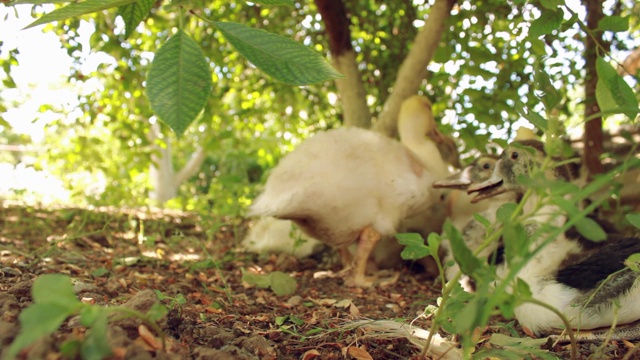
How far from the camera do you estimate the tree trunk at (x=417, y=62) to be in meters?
3.05

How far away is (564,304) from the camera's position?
6.55 ft

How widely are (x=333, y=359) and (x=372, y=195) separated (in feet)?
4.36

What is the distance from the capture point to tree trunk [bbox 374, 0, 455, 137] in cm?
305

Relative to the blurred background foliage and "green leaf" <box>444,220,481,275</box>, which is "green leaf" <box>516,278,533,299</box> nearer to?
"green leaf" <box>444,220,481,275</box>

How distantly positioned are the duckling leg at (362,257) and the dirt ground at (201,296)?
88 mm

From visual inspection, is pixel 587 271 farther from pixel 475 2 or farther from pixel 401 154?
pixel 475 2

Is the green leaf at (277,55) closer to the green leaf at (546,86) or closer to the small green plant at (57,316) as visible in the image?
the small green plant at (57,316)

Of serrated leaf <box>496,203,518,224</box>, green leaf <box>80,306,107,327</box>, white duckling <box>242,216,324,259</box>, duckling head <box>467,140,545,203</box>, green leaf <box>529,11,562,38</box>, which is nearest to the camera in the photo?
green leaf <box>80,306,107,327</box>

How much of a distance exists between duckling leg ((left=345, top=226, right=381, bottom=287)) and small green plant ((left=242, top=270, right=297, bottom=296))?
0.38m

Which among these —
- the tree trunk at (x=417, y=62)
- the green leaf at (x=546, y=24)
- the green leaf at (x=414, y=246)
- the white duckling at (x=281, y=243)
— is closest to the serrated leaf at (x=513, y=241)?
the green leaf at (x=414, y=246)

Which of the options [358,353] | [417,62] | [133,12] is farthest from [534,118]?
[417,62]

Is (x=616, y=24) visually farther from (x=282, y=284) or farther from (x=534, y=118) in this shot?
(x=282, y=284)

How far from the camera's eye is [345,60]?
3.52 m

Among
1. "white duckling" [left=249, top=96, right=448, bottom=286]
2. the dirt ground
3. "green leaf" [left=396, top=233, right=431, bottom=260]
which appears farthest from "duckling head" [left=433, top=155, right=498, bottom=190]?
"green leaf" [left=396, top=233, right=431, bottom=260]
